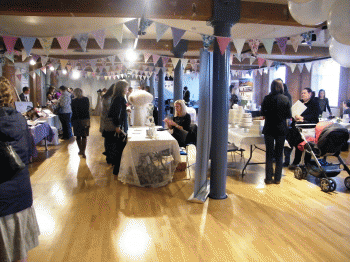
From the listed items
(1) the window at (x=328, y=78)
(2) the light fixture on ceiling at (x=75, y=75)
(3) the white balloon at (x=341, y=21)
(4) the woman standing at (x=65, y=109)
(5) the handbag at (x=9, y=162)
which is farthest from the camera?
(2) the light fixture on ceiling at (x=75, y=75)

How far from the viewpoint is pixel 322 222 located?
11.0 ft

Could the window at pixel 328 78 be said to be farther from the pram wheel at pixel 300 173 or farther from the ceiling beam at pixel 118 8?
the ceiling beam at pixel 118 8

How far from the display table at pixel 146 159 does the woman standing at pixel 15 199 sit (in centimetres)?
223

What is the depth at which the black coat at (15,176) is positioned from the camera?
190 cm

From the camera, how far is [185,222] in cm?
334

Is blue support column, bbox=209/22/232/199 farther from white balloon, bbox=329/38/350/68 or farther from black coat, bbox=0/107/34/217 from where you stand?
black coat, bbox=0/107/34/217

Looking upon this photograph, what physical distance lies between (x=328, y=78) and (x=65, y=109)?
882 cm

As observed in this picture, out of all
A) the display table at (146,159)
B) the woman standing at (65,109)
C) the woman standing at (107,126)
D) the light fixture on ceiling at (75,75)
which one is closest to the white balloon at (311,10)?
the display table at (146,159)

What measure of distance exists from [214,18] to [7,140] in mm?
2989

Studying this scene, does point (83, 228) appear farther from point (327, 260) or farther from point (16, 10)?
point (16, 10)

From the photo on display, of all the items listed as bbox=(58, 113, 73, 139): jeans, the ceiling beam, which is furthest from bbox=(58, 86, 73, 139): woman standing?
the ceiling beam

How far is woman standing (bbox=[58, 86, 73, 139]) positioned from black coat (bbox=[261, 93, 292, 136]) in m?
5.86

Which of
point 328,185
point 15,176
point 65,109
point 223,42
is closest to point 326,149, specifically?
point 328,185

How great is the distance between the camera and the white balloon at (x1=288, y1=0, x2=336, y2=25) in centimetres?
220
